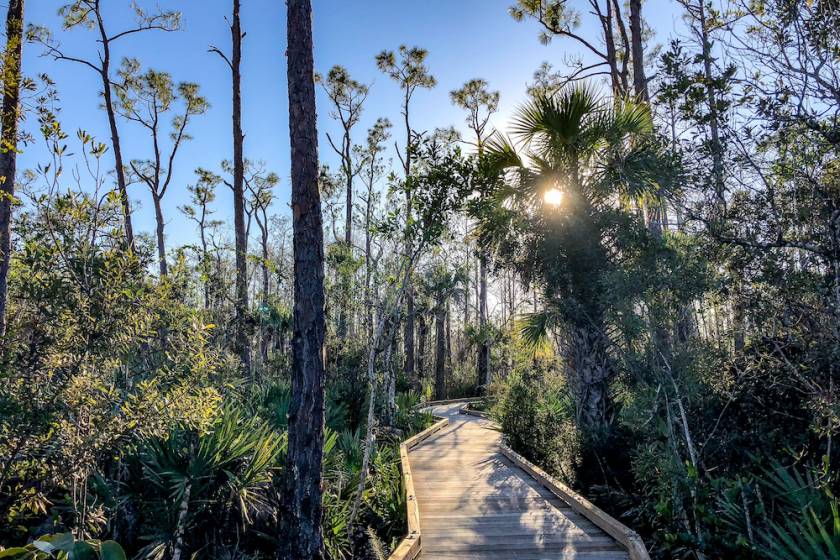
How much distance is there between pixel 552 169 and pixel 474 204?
227cm

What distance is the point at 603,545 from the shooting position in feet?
14.7

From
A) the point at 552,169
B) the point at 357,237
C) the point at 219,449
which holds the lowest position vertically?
the point at 219,449

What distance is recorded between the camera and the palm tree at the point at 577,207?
25.3 feet

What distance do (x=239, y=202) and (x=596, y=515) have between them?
11.8 m

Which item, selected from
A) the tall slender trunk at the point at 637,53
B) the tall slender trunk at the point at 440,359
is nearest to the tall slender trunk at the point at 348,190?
the tall slender trunk at the point at 440,359

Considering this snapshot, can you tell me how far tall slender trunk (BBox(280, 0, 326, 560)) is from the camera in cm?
455

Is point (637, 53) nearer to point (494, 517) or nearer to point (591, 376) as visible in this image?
point (591, 376)

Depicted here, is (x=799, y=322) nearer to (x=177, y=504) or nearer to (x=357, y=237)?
(x=177, y=504)

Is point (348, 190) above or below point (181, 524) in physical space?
above

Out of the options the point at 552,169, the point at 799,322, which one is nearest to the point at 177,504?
the point at 799,322

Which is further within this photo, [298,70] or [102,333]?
[298,70]

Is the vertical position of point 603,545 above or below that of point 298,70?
below

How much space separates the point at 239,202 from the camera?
13.6 metres

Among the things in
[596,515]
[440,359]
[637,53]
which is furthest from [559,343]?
[440,359]
